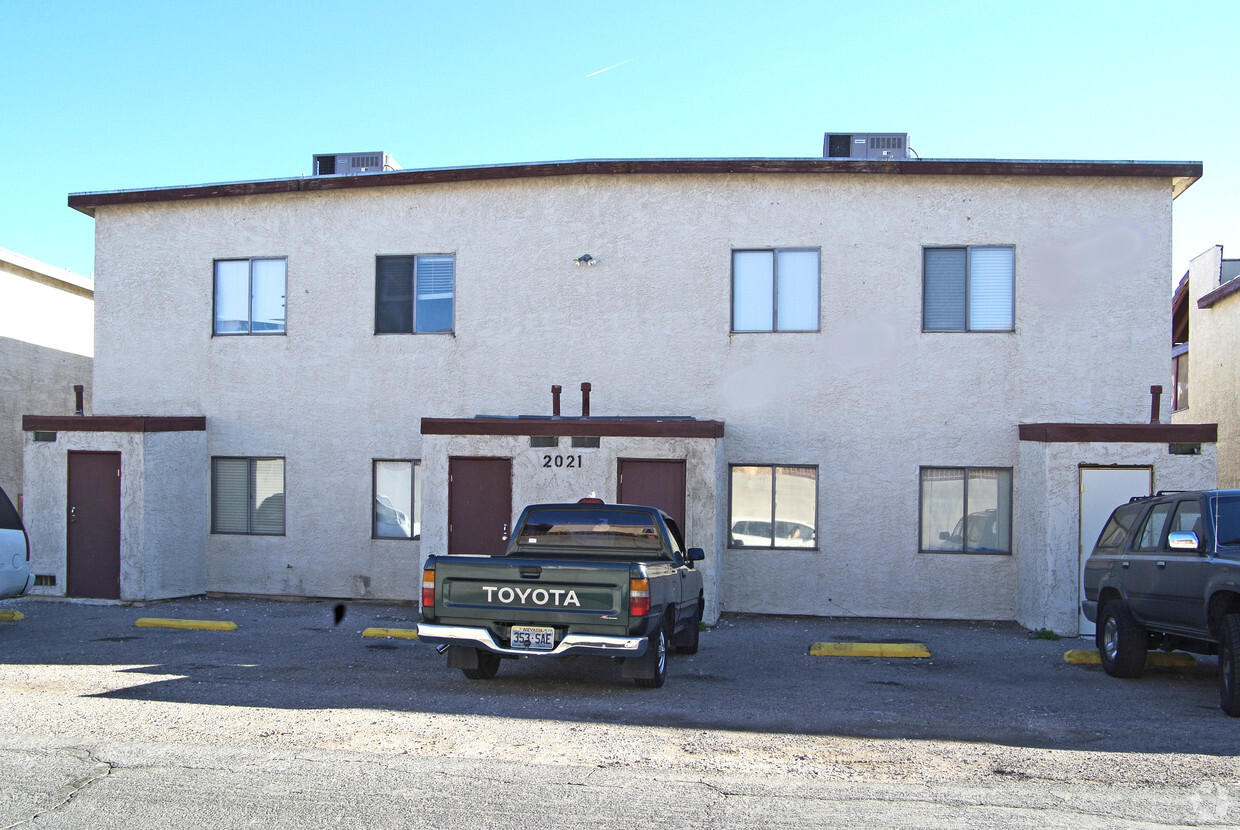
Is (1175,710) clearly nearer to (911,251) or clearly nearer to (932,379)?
(932,379)

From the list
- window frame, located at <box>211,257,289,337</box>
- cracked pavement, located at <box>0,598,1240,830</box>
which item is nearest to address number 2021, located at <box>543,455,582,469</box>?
cracked pavement, located at <box>0,598,1240,830</box>

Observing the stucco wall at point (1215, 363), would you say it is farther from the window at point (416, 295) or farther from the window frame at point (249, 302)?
the window frame at point (249, 302)

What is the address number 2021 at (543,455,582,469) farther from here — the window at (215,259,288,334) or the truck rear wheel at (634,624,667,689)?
the window at (215,259,288,334)

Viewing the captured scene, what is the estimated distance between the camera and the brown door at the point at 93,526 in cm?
1612

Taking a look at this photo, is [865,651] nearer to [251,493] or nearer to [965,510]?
[965,510]

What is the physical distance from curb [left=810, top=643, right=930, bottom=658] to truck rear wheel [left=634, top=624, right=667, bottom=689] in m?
3.06

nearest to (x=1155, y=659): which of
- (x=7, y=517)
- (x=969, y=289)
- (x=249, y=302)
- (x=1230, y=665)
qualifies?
(x=1230, y=665)

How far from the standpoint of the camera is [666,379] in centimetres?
1593

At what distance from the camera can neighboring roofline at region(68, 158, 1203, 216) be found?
15.0 meters

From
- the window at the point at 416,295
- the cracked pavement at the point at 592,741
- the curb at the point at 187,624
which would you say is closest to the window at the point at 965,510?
the cracked pavement at the point at 592,741

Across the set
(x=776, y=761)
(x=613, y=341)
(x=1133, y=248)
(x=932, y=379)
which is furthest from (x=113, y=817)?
(x=1133, y=248)

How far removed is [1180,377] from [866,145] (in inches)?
468

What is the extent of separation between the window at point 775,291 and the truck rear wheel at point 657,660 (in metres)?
7.20

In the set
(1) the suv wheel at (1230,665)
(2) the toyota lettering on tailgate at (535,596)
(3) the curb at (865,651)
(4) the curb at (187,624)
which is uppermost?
(2) the toyota lettering on tailgate at (535,596)
